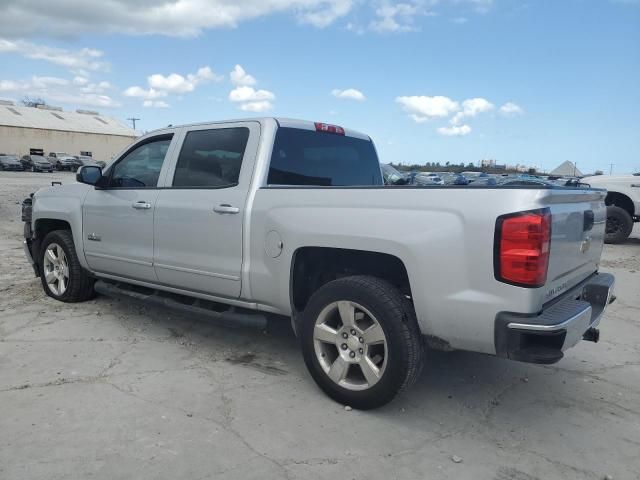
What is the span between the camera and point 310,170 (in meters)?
4.29

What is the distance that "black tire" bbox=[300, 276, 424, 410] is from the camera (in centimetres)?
306

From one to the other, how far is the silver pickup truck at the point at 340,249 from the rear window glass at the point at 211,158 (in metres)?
0.01

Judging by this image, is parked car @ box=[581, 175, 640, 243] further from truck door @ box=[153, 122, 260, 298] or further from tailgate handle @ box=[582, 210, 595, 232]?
truck door @ box=[153, 122, 260, 298]

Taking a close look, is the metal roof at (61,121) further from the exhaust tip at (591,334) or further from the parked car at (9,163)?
the exhaust tip at (591,334)

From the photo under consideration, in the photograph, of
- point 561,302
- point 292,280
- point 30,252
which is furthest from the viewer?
point 30,252

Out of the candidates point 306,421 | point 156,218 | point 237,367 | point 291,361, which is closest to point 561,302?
point 306,421

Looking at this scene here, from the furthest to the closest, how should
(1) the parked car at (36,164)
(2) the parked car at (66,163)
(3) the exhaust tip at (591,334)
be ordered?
(2) the parked car at (66,163) < (1) the parked car at (36,164) < (3) the exhaust tip at (591,334)

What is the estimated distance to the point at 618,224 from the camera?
36.5ft

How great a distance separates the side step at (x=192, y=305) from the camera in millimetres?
3920

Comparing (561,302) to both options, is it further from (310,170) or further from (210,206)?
(210,206)

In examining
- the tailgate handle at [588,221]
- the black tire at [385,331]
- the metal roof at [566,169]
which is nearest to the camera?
the black tire at [385,331]

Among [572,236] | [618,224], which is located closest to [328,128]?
[572,236]

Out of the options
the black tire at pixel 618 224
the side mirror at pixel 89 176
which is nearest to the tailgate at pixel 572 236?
the side mirror at pixel 89 176

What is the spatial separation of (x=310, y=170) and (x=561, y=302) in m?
2.12
